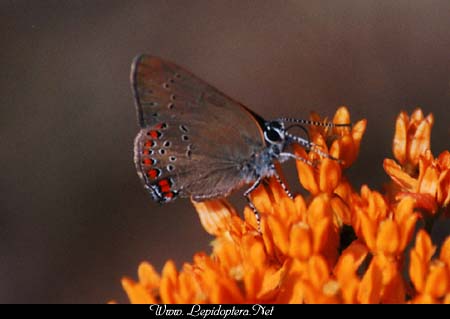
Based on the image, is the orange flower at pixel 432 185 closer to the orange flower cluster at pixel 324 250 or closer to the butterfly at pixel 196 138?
the orange flower cluster at pixel 324 250

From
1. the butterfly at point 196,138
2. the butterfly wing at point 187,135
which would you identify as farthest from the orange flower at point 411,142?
the butterfly wing at point 187,135

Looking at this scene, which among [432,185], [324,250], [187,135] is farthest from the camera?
[187,135]

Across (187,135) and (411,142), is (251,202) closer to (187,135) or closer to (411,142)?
(187,135)

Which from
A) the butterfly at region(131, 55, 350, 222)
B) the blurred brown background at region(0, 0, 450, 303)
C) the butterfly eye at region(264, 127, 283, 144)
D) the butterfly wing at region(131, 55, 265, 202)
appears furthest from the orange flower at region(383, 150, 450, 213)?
the blurred brown background at region(0, 0, 450, 303)

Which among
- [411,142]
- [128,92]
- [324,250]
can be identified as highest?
[411,142]

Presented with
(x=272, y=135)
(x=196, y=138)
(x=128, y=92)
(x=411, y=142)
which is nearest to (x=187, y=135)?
(x=196, y=138)

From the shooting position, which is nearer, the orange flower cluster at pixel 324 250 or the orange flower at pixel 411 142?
the orange flower cluster at pixel 324 250

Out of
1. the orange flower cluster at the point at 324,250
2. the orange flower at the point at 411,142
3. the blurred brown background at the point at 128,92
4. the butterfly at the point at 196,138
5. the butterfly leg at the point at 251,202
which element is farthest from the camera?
the blurred brown background at the point at 128,92
